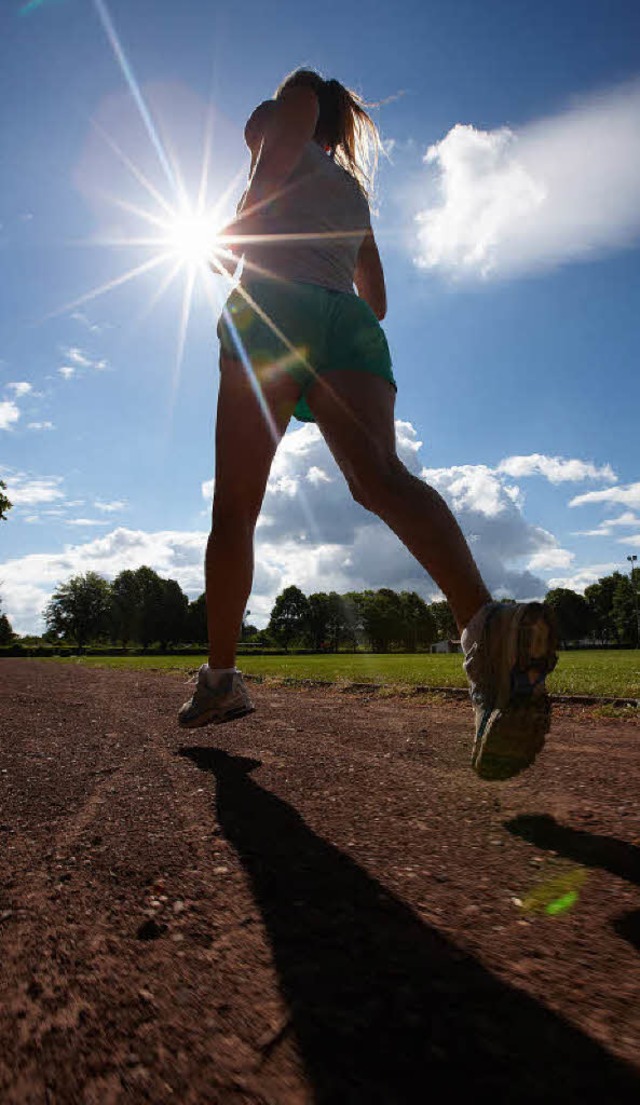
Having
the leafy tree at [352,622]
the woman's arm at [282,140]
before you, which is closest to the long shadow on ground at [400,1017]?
the woman's arm at [282,140]

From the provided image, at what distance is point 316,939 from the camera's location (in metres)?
1.07

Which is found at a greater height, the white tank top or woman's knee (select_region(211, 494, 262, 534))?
the white tank top

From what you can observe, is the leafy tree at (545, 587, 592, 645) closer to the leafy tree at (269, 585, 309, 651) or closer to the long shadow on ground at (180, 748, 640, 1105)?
the leafy tree at (269, 585, 309, 651)

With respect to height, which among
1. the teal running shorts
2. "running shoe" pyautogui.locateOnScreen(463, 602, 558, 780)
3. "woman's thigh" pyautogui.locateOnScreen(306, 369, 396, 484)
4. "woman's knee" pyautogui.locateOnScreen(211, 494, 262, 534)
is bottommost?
"running shoe" pyautogui.locateOnScreen(463, 602, 558, 780)

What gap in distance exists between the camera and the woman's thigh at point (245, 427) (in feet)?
7.73

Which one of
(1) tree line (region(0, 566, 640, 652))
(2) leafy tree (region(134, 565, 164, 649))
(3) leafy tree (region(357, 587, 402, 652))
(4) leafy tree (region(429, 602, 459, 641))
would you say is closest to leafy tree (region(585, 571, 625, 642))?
(1) tree line (region(0, 566, 640, 652))

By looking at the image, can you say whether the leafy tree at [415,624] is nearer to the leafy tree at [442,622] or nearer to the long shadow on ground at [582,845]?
the leafy tree at [442,622]

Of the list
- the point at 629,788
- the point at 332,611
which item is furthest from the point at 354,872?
the point at 332,611

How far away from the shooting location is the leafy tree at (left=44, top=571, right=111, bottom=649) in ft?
260

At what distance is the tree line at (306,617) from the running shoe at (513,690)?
73.6 m

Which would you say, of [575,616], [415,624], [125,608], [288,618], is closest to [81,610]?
[125,608]

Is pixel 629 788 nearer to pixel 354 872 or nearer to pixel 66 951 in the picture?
pixel 354 872

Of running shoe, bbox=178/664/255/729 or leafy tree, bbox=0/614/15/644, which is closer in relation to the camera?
running shoe, bbox=178/664/255/729

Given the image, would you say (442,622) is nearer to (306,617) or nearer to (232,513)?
(306,617)
